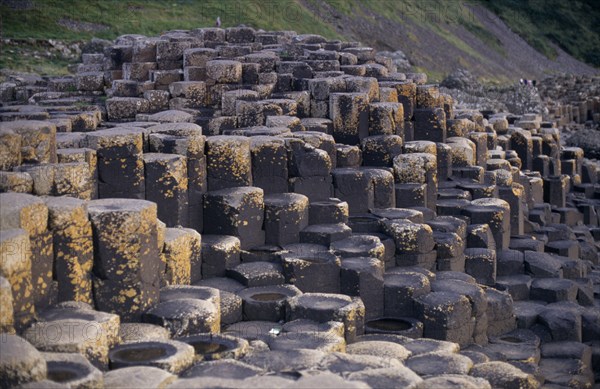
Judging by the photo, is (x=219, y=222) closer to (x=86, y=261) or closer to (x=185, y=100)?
(x=86, y=261)

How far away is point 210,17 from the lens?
131ft

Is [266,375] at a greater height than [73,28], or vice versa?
[73,28]

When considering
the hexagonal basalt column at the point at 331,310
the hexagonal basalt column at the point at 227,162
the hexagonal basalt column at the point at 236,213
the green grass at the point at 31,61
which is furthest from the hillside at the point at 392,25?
the hexagonal basalt column at the point at 331,310

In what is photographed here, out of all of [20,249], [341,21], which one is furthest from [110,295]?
[341,21]

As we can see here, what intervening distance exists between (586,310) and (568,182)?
1016cm

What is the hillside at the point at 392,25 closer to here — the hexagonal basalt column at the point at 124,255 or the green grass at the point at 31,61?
the green grass at the point at 31,61

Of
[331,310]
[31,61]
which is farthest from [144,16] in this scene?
[331,310]

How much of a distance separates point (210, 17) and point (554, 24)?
51.6 meters

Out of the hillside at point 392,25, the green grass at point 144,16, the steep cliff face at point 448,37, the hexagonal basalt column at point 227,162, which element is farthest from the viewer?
the steep cliff face at point 448,37

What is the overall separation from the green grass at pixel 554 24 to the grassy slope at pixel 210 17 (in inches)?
7.8

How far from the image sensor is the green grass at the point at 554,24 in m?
78.7

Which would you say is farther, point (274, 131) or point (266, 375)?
point (274, 131)

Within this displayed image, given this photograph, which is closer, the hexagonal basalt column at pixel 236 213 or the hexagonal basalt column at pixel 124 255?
the hexagonal basalt column at pixel 124 255

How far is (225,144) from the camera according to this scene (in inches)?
566
